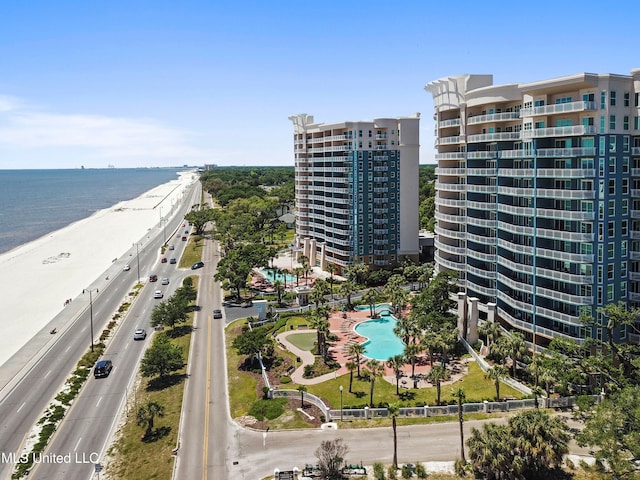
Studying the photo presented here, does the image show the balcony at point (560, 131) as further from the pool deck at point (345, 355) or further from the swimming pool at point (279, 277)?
the swimming pool at point (279, 277)

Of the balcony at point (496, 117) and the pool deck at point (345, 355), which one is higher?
the balcony at point (496, 117)

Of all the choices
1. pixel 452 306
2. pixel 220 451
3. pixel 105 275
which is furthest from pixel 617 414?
pixel 105 275

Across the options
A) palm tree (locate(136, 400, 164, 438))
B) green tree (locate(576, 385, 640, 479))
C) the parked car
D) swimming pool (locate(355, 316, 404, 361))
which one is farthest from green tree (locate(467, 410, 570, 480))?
the parked car

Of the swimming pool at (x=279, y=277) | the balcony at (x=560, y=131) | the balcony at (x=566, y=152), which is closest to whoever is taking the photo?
the balcony at (x=560, y=131)

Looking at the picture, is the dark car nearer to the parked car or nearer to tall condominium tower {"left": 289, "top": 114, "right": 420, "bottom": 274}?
the parked car

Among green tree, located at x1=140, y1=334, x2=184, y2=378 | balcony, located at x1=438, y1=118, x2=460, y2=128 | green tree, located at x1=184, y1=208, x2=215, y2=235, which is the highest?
balcony, located at x1=438, y1=118, x2=460, y2=128

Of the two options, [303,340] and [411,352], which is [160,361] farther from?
[411,352]

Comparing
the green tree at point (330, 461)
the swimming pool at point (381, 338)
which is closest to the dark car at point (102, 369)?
the swimming pool at point (381, 338)
